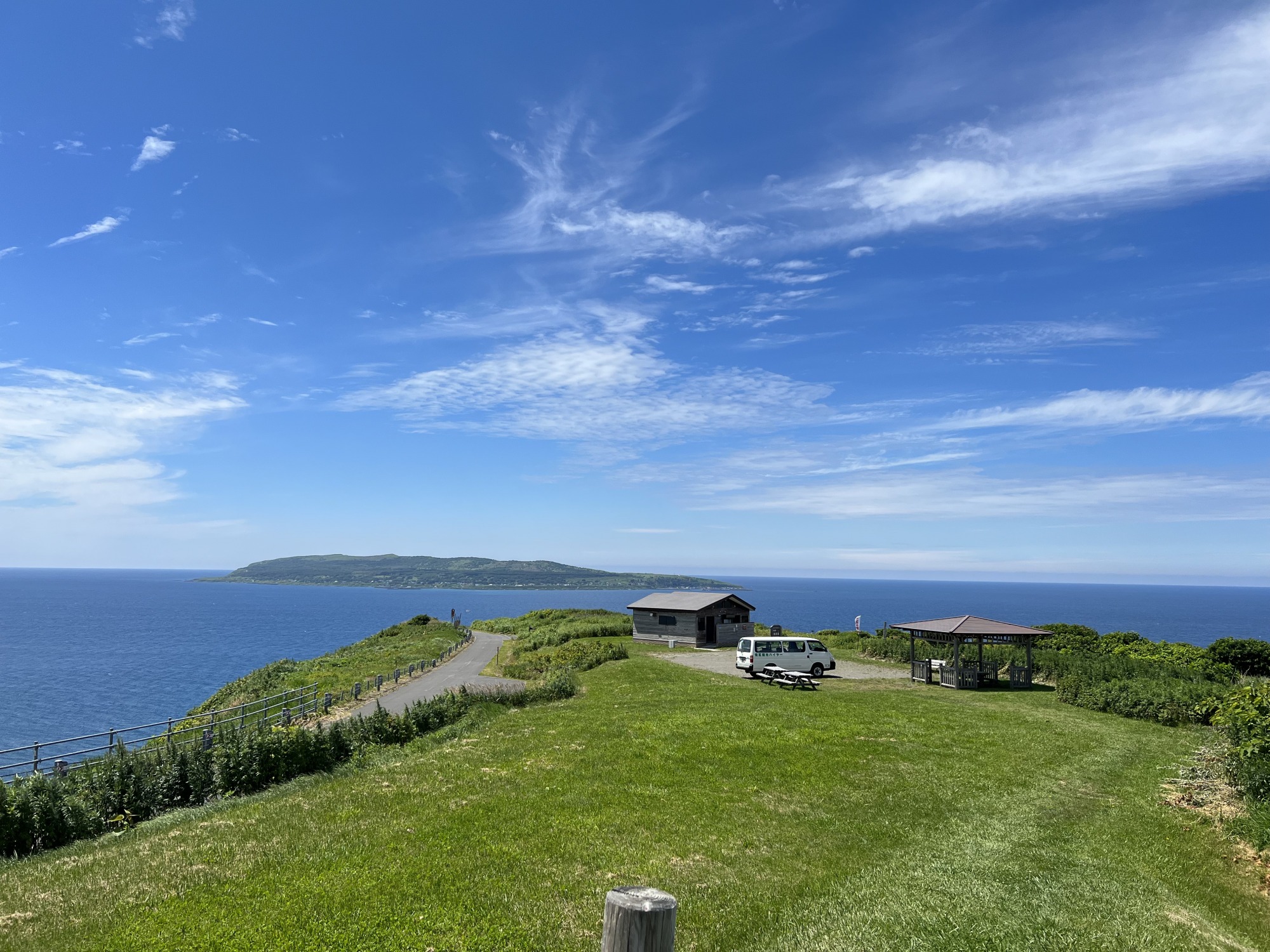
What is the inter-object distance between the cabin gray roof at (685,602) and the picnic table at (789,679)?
16.8 meters

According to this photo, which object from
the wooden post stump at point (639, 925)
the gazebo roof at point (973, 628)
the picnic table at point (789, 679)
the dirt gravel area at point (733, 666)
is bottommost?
the dirt gravel area at point (733, 666)

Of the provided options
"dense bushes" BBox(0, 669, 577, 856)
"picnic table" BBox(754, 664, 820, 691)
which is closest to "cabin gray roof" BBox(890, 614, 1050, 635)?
"picnic table" BBox(754, 664, 820, 691)

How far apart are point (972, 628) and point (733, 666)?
42.0 ft

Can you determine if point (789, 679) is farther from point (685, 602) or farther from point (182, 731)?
point (182, 731)

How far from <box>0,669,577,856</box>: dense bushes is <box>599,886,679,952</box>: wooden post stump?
1517 cm

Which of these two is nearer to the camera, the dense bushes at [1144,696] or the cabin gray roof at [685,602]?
the dense bushes at [1144,696]

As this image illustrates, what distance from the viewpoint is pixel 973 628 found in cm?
3156

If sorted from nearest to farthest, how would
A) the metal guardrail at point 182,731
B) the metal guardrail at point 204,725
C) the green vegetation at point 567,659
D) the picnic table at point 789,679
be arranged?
the metal guardrail at point 182,731, the metal guardrail at point 204,725, the picnic table at point 789,679, the green vegetation at point 567,659

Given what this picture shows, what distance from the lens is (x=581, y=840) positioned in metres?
11.6

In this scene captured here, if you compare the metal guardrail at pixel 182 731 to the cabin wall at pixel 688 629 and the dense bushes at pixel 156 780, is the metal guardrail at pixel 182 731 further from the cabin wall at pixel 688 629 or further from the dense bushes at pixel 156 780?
the cabin wall at pixel 688 629

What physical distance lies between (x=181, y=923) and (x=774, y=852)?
859 centimetres

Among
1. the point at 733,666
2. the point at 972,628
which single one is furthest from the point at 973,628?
the point at 733,666

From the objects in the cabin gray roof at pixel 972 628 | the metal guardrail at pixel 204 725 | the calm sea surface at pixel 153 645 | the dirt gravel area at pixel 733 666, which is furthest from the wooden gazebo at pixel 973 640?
the calm sea surface at pixel 153 645

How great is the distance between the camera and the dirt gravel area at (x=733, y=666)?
35406 millimetres
